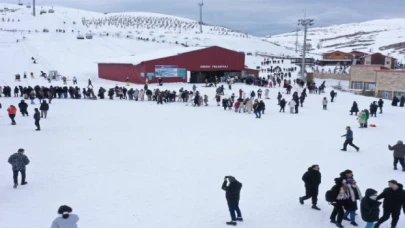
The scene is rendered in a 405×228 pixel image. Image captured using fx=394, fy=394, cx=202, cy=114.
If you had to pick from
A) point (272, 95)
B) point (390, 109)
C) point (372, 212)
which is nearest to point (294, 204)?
point (372, 212)

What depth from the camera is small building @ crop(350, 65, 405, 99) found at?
34.1m

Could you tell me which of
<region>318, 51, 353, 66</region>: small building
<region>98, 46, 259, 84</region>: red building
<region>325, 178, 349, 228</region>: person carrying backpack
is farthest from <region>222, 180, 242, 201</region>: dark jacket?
<region>318, 51, 353, 66</region>: small building

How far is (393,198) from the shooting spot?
700cm

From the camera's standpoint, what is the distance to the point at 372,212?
6.79 metres

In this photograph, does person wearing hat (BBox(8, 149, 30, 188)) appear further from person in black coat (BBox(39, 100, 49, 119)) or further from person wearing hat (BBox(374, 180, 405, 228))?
person in black coat (BBox(39, 100, 49, 119))

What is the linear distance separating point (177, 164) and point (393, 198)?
6.30 m

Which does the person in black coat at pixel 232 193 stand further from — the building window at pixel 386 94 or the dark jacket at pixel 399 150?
the building window at pixel 386 94

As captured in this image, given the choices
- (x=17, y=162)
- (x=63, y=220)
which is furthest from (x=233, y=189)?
(x=17, y=162)

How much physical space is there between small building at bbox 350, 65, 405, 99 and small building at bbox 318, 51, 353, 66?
3005 centimetres

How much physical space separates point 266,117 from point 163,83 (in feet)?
59.1

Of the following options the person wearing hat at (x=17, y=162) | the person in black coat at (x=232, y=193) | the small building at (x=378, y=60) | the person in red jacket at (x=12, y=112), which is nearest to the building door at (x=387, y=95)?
the small building at (x=378, y=60)

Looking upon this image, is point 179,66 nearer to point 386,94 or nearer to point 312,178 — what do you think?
point 386,94

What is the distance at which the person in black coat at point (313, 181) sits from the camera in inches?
322

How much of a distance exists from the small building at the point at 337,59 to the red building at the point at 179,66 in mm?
32530
